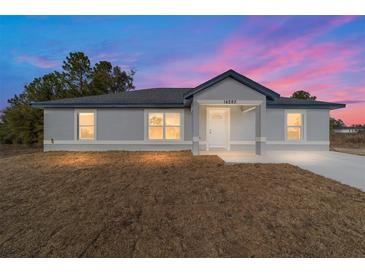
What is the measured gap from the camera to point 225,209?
3730mm

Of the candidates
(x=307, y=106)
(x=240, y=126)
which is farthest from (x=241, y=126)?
(x=307, y=106)

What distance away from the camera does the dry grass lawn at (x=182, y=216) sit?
8.61ft

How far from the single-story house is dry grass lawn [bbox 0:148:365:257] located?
613cm

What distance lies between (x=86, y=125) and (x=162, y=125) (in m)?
4.92

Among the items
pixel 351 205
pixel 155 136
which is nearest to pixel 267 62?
pixel 155 136

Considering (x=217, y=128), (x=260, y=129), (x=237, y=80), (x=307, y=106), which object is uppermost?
(x=237, y=80)

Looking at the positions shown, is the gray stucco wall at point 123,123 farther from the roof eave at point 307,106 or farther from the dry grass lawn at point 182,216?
the roof eave at point 307,106

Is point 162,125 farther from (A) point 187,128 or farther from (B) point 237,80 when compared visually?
(B) point 237,80

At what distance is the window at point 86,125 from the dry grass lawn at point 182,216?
656 cm

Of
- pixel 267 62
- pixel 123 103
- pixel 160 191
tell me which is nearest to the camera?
pixel 160 191

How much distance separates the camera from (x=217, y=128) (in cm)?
1200

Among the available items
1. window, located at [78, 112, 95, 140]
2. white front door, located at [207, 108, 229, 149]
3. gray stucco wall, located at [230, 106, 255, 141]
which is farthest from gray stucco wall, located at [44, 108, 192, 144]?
gray stucco wall, located at [230, 106, 255, 141]
